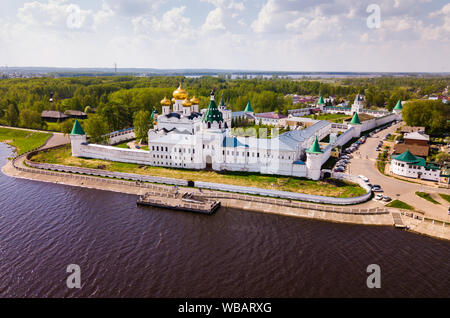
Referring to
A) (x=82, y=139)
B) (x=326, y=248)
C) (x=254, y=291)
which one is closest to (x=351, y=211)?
(x=326, y=248)

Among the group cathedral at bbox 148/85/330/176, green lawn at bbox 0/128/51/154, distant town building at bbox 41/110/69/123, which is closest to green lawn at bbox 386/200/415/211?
cathedral at bbox 148/85/330/176

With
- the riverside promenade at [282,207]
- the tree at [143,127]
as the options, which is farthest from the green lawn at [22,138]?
the tree at [143,127]

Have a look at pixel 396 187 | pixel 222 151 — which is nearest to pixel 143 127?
pixel 222 151

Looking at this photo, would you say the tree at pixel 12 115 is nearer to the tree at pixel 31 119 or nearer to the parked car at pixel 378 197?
the tree at pixel 31 119

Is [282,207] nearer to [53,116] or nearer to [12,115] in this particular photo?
[53,116]
